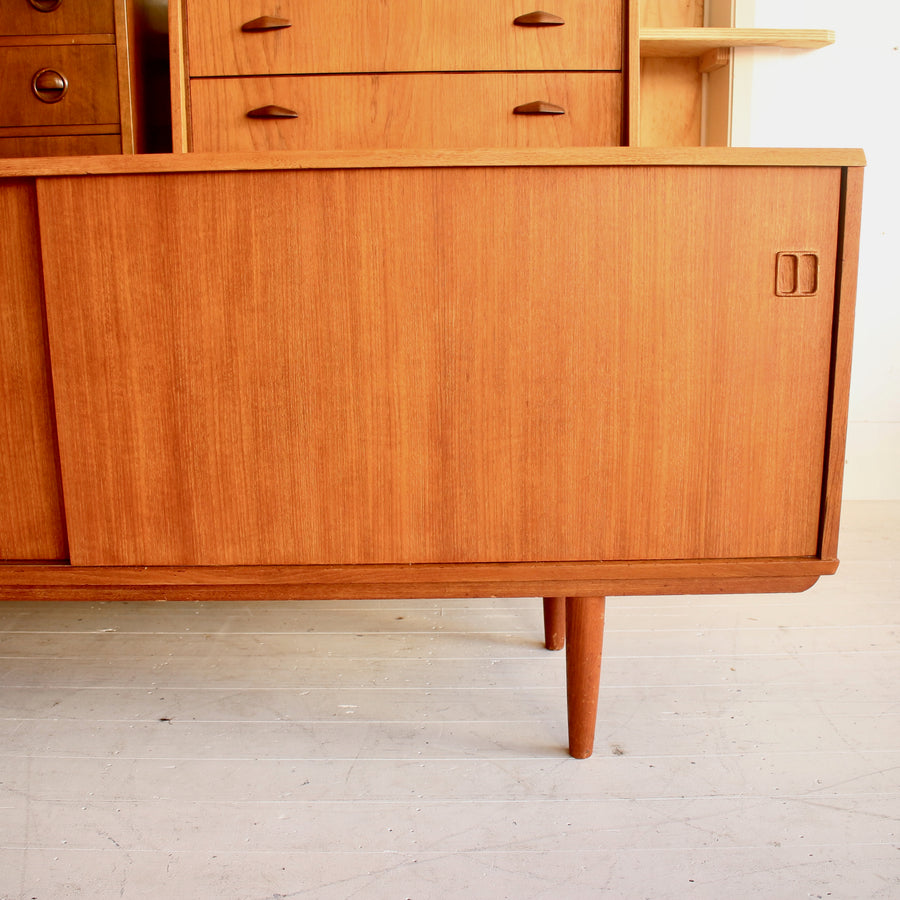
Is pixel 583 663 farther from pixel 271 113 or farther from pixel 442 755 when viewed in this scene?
pixel 271 113

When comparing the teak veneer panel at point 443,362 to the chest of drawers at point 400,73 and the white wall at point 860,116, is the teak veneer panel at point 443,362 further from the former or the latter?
the white wall at point 860,116

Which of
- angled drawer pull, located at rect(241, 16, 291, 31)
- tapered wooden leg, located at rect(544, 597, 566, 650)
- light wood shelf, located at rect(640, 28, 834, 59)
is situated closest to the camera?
angled drawer pull, located at rect(241, 16, 291, 31)

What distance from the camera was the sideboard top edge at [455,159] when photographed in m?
0.90

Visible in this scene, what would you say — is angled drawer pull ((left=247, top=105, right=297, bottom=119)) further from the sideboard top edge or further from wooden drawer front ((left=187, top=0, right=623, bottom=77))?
the sideboard top edge

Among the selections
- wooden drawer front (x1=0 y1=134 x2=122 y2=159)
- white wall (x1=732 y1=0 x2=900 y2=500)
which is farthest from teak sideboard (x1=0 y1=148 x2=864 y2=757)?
white wall (x1=732 y1=0 x2=900 y2=500)

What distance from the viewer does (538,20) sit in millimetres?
1125

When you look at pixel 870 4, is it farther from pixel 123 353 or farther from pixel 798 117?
pixel 123 353

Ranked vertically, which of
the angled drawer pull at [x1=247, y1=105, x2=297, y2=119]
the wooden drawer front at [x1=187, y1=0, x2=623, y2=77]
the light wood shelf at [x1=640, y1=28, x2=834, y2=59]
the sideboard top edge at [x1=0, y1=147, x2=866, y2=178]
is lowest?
the sideboard top edge at [x1=0, y1=147, x2=866, y2=178]

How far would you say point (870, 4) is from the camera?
2020mm

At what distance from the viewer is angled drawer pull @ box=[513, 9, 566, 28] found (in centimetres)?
112

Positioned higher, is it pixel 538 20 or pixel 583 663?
pixel 538 20

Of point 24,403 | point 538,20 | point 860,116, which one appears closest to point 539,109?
point 538,20

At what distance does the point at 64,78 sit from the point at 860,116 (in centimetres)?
187

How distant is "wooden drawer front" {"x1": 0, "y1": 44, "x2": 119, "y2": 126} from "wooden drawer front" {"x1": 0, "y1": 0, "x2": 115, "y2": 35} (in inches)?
1.1
